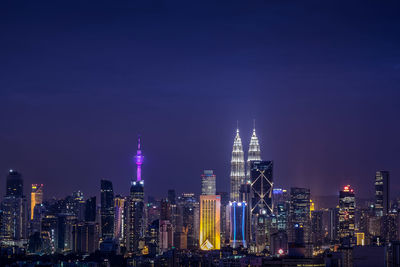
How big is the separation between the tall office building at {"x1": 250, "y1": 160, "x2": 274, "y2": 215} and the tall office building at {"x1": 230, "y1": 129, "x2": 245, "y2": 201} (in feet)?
2.71

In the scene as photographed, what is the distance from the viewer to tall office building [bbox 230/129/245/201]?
56.7m

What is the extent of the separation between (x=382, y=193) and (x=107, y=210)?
50.7ft

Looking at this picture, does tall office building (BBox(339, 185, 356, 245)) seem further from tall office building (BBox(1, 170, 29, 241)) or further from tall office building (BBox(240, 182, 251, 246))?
tall office building (BBox(1, 170, 29, 241))

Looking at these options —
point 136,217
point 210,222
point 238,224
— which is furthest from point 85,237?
point 238,224

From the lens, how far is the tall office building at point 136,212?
4484cm

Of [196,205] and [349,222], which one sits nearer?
[349,222]

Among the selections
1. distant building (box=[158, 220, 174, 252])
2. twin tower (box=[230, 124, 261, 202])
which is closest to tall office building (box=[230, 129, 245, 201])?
twin tower (box=[230, 124, 261, 202])

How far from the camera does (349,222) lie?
45.2 m

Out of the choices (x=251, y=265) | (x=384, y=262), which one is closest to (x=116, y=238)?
(x=251, y=265)

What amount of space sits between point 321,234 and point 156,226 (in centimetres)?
888

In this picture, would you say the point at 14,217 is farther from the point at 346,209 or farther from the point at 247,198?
the point at 346,209

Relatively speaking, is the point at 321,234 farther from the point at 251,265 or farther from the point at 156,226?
the point at 251,265

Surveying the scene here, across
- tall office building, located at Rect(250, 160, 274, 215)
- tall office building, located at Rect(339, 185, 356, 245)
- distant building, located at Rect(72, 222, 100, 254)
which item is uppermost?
tall office building, located at Rect(250, 160, 274, 215)

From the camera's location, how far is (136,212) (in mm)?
48656
